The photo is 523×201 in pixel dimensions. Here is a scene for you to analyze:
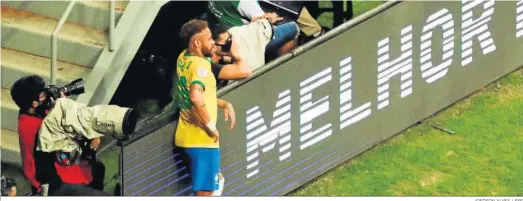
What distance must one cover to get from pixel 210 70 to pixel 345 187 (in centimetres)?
196

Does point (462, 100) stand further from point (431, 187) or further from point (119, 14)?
point (119, 14)

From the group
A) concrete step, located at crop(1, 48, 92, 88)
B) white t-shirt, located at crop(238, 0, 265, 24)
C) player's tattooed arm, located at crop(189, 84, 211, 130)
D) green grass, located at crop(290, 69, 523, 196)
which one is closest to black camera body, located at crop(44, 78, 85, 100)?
concrete step, located at crop(1, 48, 92, 88)

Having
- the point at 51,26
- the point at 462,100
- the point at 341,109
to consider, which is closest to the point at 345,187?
the point at 341,109

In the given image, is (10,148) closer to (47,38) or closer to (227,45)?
(47,38)

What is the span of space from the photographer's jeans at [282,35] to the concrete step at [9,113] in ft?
7.26

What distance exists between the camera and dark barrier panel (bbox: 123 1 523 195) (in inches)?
493

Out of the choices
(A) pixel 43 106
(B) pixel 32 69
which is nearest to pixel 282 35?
(B) pixel 32 69

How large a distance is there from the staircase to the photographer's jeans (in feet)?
4.27

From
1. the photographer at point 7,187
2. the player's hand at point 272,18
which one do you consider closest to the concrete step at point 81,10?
the player's hand at point 272,18

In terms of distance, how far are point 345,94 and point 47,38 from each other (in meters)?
2.61

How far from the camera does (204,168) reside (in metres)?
12.4

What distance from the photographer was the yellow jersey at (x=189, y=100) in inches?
476

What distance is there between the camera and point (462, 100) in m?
14.7

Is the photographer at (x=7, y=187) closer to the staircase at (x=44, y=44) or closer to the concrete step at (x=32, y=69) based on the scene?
the staircase at (x=44, y=44)
